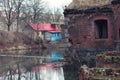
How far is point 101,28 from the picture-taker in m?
26.8

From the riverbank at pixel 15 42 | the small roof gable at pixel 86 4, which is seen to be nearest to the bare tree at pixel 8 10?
the riverbank at pixel 15 42

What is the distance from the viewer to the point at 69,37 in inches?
1065

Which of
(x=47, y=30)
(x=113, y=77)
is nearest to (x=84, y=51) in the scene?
(x=113, y=77)

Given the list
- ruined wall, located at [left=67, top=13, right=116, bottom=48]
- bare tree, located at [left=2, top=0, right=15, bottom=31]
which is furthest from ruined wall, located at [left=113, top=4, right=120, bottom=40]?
bare tree, located at [left=2, top=0, right=15, bottom=31]

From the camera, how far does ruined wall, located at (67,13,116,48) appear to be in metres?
25.2

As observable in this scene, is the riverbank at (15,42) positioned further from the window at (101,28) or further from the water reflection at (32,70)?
the window at (101,28)

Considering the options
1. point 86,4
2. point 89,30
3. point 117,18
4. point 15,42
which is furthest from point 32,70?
point 15,42

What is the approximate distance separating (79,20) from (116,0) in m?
4.71

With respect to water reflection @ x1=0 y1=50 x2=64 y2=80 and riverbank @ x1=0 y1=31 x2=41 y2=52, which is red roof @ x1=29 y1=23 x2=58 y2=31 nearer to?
riverbank @ x1=0 y1=31 x2=41 y2=52

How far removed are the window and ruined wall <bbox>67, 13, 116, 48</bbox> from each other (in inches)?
17.3

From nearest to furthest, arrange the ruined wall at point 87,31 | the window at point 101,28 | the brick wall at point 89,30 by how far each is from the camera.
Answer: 1. the brick wall at point 89,30
2. the ruined wall at point 87,31
3. the window at point 101,28

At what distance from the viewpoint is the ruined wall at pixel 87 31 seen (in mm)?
25219

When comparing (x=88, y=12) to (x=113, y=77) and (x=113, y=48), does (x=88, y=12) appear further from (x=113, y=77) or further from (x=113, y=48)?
(x=113, y=77)

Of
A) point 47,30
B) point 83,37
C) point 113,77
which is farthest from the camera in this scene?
point 47,30
